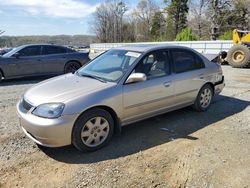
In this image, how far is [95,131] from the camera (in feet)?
12.4

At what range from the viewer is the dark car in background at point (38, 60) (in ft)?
31.0

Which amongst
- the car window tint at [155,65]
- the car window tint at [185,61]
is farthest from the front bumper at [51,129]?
the car window tint at [185,61]

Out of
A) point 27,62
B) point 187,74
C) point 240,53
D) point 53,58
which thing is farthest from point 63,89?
point 240,53

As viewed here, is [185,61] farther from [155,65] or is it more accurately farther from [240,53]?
[240,53]

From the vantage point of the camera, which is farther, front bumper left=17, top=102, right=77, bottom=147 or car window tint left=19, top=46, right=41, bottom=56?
car window tint left=19, top=46, right=41, bottom=56

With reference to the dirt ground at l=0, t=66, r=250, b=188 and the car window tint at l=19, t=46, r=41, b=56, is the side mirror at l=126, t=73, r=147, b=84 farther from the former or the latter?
the car window tint at l=19, t=46, r=41, b=56

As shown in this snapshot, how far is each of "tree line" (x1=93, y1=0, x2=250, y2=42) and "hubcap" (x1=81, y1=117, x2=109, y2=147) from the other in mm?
23224

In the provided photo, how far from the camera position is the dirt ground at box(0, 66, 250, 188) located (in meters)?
3.11

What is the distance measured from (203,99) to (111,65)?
220cm

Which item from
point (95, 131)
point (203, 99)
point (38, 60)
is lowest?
point (95, 131)

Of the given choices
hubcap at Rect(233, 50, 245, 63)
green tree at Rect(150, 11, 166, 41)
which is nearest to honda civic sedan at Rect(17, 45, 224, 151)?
hubcap at Rect(233, 50, 245, 63)

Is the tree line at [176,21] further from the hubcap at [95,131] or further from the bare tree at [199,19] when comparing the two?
the hubcap at [95,131]

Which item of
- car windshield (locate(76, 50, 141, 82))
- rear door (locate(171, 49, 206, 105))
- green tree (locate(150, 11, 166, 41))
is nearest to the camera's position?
car windshield (locate(76, 50, 141, 82))

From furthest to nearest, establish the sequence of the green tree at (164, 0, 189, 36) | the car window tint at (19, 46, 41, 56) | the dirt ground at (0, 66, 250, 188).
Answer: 1. the green tree at (164, 0, 189, 36)
2. the car window tint at (19, 46, 41, 56)
3. the dirt ground at (0, 66, 250, 188)
